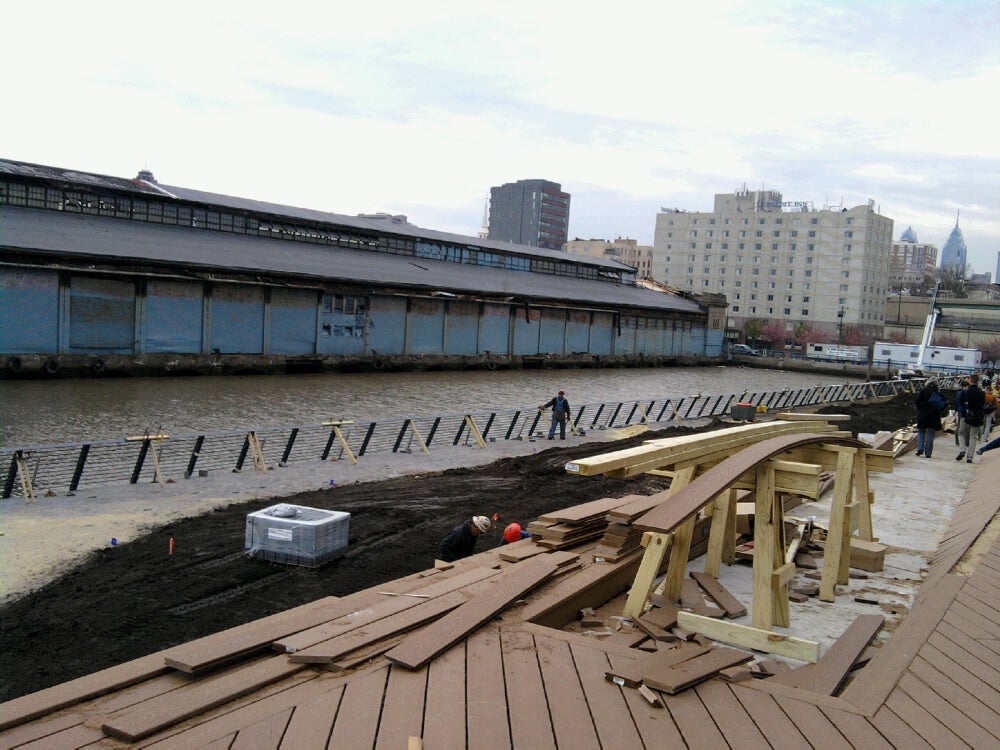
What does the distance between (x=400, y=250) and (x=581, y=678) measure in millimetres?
55419

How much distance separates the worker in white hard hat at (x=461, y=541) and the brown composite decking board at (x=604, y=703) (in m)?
3.91

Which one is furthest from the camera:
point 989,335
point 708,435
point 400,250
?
point 989,335

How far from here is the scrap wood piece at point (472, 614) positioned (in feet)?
14.4

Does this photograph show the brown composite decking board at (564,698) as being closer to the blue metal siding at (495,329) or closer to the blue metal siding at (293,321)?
the blue metal siding at (293,321)

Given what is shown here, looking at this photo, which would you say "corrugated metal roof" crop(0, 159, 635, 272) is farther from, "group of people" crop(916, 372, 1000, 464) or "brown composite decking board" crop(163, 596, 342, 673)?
"brown composite decking board" crop(163, 596, 342, 673)

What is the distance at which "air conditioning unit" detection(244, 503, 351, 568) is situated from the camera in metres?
9.17

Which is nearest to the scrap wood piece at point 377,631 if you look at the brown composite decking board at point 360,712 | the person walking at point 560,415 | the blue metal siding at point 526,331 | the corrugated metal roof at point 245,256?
the brown composite decking board at point 360,712

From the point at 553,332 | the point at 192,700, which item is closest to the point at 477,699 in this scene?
the point at 192,700

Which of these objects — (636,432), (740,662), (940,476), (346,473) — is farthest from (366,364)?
(740,662)

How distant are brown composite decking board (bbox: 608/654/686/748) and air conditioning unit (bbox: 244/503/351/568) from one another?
5.64 meters

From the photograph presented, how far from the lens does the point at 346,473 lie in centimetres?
1541

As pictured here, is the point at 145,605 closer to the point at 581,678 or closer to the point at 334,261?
the point at 581,678

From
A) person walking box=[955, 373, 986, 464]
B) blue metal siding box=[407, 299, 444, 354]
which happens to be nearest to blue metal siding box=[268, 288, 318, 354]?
blue metal siding box=[407, 299, 444, 354]

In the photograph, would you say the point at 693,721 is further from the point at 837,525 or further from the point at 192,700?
the point at 837,525
